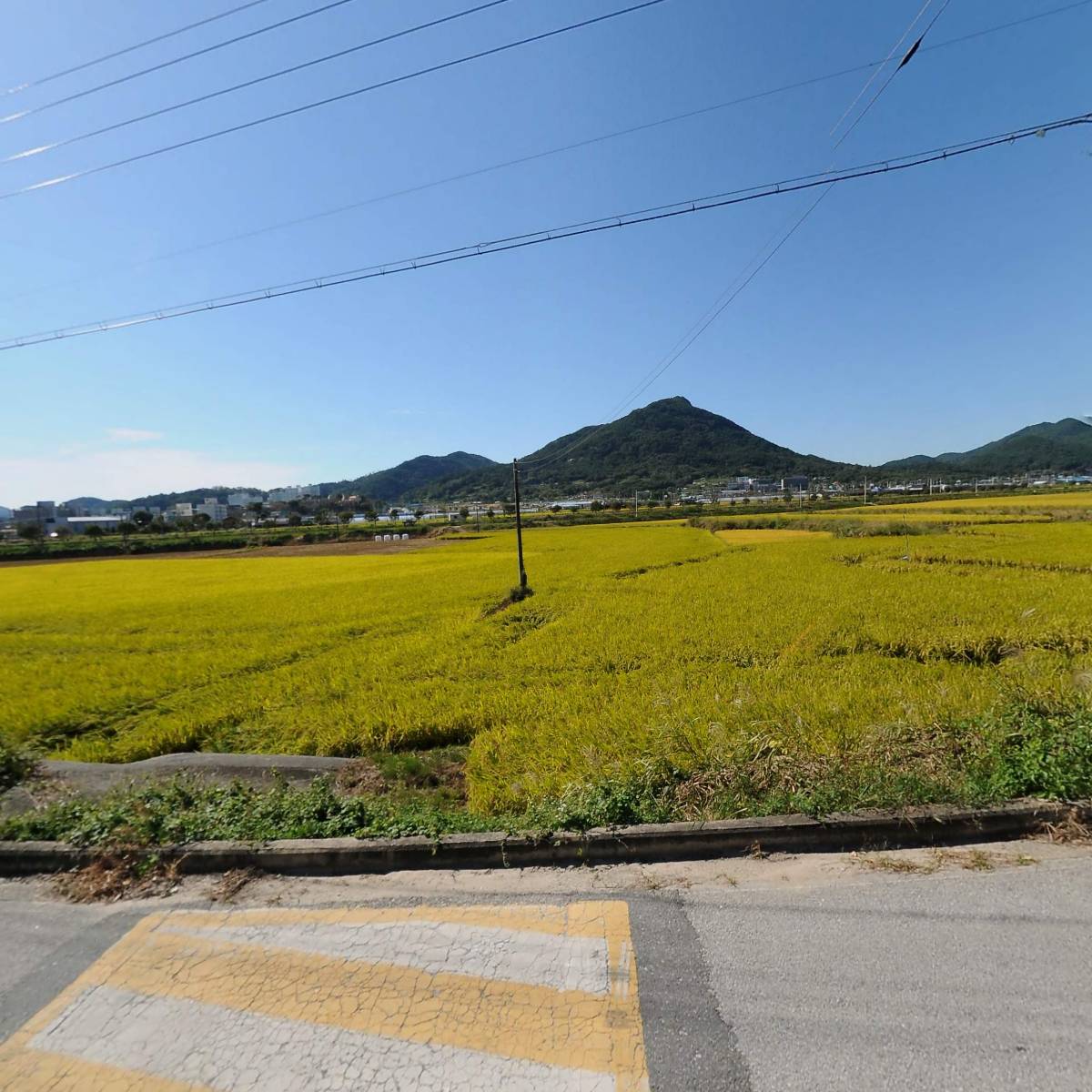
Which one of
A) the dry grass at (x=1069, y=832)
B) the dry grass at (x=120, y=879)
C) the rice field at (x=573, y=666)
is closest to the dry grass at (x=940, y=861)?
the dry grass at (x=1069, y=832)

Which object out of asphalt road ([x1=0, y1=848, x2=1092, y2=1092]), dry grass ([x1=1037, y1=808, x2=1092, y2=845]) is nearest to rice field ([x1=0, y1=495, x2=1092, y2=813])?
dry grass ([x1=1037, y1=808, x2=1092, y2=845])

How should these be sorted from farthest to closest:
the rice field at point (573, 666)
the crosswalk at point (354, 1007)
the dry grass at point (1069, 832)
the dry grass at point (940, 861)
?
the rice field at point (573, 666) → the dry grass at point (1069, 832) → the dry grass at point (940, 861) → the crosswalk at point (354, 1007)

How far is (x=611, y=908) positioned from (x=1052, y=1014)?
1.81m

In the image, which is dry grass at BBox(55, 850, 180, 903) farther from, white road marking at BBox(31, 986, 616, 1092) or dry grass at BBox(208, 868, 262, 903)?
white road marking at BBox(31, 986, 616, 1092)

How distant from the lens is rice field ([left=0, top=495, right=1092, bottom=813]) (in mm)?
5223

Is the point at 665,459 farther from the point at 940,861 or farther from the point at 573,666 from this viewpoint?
the point at 940,861

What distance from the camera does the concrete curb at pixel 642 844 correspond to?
3279 millimetres

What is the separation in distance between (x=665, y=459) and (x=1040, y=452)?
4109 inches

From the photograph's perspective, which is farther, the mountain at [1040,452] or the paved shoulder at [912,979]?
the mountain at [1040,452]

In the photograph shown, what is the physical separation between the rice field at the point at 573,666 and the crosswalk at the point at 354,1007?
157cm

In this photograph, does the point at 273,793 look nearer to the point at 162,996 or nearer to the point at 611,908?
the point at 162,996

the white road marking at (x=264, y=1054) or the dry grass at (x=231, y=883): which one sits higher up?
the white road marking at (x=264, y=1054)

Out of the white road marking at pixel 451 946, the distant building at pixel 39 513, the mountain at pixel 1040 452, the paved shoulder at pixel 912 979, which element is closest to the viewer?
the paved shoulder at pixel 912 979

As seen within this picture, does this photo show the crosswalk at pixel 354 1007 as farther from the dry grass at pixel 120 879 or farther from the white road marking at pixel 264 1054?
the dry grass at pixel 120 879
